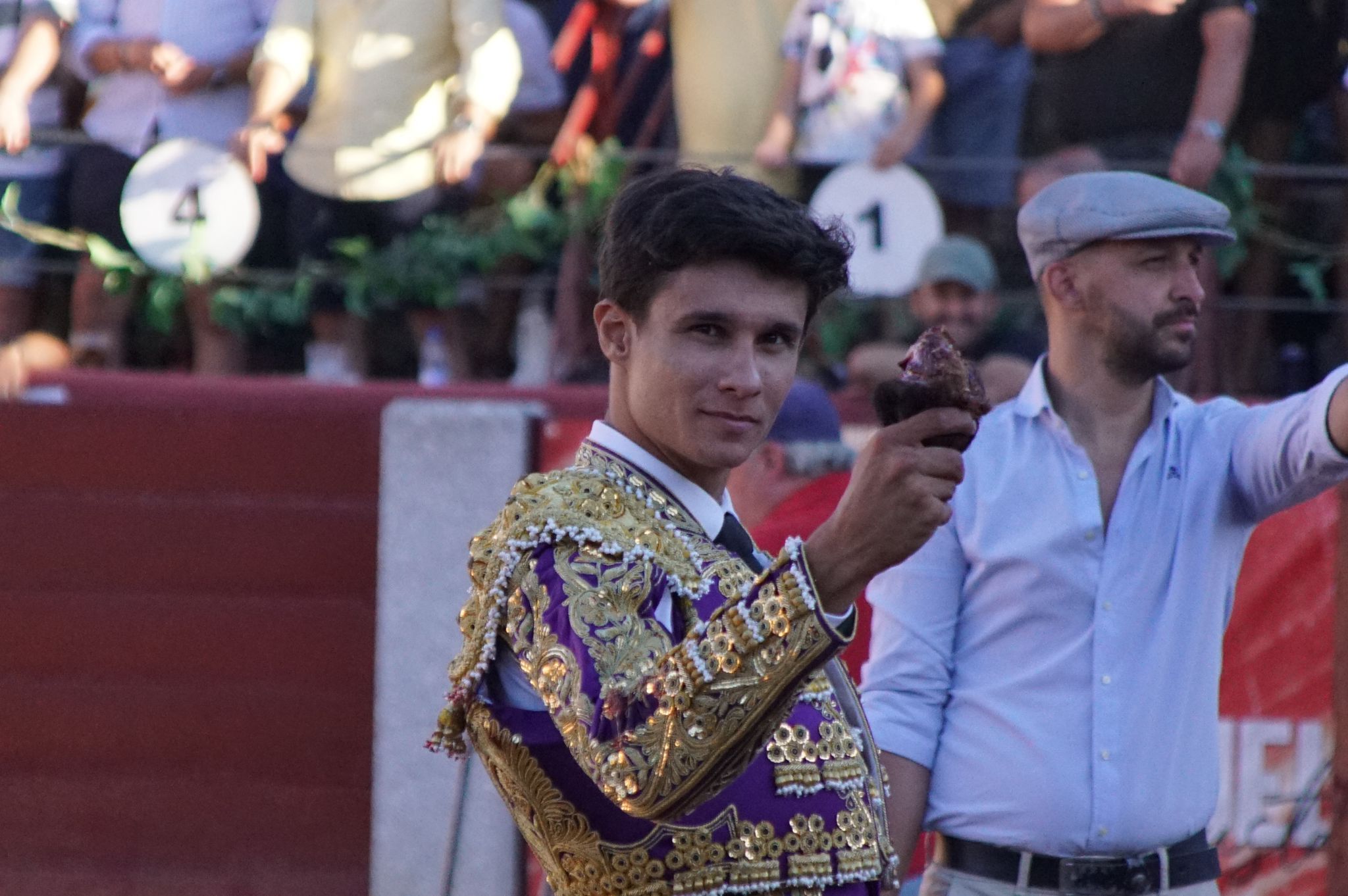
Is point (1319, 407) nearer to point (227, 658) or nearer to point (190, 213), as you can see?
point (227, 658)

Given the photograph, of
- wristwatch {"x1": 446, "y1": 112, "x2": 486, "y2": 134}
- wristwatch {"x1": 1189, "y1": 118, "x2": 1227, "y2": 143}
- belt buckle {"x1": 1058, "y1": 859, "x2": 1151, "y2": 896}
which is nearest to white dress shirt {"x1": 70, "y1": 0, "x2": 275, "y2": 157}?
wristwatch {"x1": 446, "y1": 112, "x2": 486, "y2": 134}

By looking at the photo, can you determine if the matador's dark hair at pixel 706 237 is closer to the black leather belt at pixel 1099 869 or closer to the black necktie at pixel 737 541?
the black necktie at pixel 737 541

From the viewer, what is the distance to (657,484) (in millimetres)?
1790

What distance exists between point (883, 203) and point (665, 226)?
340cm

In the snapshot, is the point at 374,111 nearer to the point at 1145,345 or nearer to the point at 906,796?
the point at 1145,345

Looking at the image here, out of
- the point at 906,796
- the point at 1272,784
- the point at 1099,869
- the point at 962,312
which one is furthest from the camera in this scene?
the point at 962,312

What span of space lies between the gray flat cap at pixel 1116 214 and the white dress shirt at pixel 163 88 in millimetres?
3479

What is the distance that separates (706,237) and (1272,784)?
2981mm

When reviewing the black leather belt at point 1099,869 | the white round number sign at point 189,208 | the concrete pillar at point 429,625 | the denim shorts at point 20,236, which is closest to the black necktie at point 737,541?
the black leather belt at point 1099,869

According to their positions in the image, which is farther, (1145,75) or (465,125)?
(465,125)

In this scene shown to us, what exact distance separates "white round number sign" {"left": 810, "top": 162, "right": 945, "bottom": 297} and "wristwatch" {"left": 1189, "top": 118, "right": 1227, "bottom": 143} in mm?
728

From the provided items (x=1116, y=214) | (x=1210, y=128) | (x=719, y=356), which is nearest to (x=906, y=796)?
(x=1116, y=214)

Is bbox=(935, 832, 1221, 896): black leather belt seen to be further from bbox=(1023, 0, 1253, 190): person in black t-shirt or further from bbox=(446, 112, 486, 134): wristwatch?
bbox=(446, 112, 486, 134): wristwatch

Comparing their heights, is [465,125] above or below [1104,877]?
above
